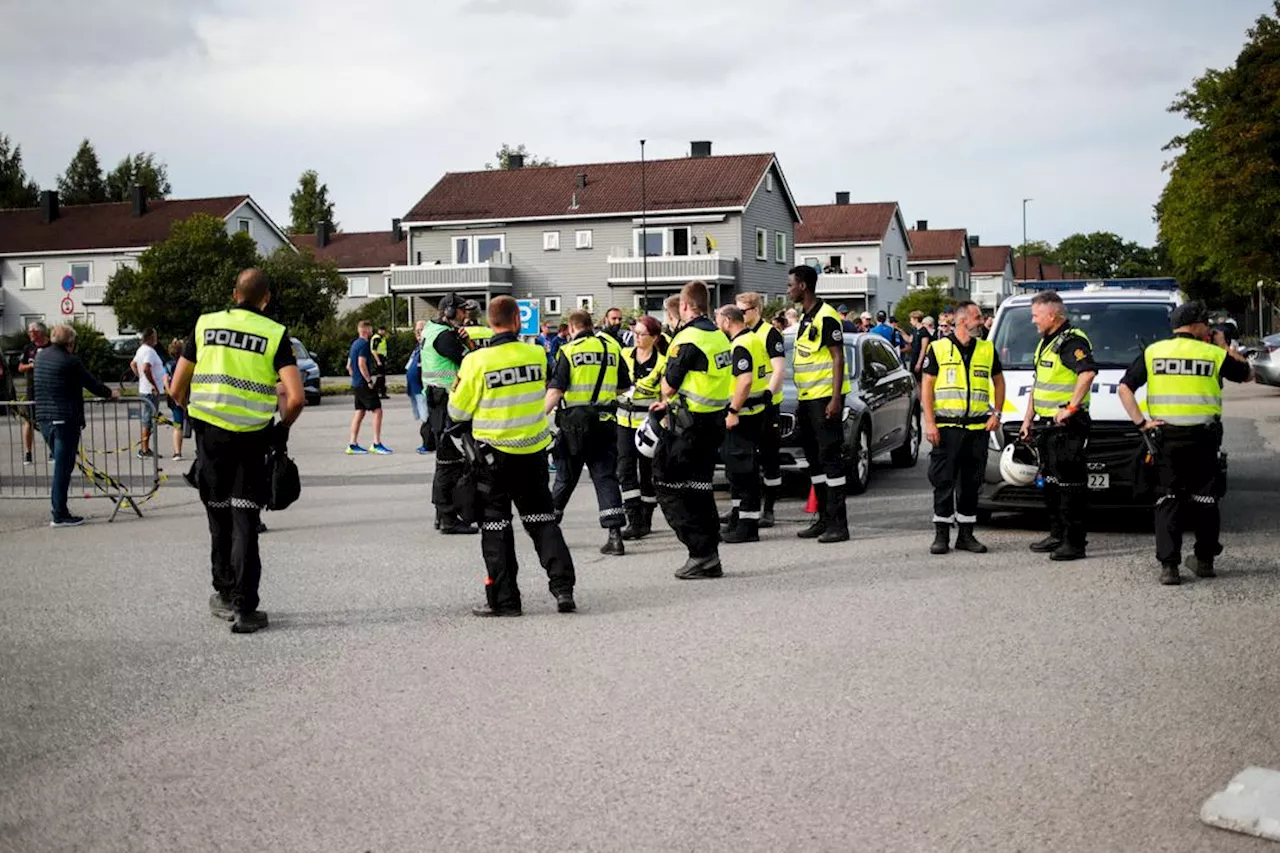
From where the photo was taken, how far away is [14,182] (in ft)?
303

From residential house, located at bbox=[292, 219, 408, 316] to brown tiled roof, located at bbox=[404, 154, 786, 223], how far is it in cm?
2140

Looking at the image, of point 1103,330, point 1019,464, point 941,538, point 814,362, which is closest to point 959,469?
point 941,538

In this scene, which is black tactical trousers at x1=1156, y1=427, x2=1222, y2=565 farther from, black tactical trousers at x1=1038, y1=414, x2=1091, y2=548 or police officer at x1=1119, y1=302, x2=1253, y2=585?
black tactical trousers at x1=1038, y1=414, x2=1091, y2=548

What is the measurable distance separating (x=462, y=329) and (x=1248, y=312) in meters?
70.3

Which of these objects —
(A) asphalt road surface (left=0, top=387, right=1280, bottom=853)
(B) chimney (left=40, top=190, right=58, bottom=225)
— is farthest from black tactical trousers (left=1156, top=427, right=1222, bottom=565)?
(B) chimney (left=40, top=190, right=58, bottom=225)

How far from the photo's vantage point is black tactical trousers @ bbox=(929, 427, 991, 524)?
1017 centimetres

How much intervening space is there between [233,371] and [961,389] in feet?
16.9

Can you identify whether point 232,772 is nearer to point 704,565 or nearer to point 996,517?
point 704,565

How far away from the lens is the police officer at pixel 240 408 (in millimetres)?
7727

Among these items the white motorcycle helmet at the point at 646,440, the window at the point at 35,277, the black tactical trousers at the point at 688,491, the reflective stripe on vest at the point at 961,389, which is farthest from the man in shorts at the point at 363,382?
the window at the point at 35,277

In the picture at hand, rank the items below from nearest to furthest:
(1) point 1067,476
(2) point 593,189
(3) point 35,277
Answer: (1) point 1067,476
(2) point 593,189
(3) point 35,277

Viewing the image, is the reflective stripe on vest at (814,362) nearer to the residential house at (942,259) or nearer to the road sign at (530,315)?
the road sign at (530,315)

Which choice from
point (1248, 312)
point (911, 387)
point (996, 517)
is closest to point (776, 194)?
point (1248, 312)

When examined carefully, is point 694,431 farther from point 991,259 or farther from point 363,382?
point 991,259
